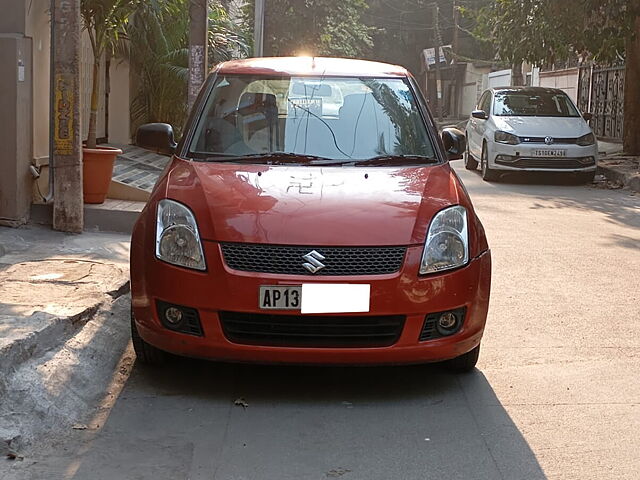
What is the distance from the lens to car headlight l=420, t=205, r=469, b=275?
4754 millimetres

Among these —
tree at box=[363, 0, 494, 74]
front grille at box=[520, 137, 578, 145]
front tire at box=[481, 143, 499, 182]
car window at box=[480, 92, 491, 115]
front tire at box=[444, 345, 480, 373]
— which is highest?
tree at box=[363, 0, 494, 74]

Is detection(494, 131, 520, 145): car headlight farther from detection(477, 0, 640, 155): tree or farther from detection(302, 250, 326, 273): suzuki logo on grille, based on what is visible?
detection(302, 250, 326, 273): suzuki logo on grille

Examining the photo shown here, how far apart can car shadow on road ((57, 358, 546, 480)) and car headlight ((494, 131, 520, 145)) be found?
11.4 m

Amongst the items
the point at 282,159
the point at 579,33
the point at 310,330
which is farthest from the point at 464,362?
the point at 579,33

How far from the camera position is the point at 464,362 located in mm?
5227

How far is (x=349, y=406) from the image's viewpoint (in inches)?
189

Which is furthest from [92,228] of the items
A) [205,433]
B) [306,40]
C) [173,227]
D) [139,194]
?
[306,40]

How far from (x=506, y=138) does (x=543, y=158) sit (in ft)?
2.27

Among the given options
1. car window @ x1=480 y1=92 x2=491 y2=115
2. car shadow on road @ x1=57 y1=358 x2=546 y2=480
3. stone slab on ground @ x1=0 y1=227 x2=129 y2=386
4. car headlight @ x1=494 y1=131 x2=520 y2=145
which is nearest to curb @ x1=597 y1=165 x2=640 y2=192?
car headlight @ x1=494 y1=131 x2=520 y2=145

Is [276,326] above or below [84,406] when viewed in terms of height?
above

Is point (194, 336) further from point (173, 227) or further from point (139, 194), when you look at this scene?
point (139, 194)

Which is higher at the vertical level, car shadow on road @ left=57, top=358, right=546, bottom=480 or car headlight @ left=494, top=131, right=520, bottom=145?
car headlight @ left=494, top=131, right=520, bottom=145

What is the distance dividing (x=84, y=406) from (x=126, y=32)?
10.2 m

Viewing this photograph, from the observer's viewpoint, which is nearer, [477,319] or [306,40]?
[477,319]
